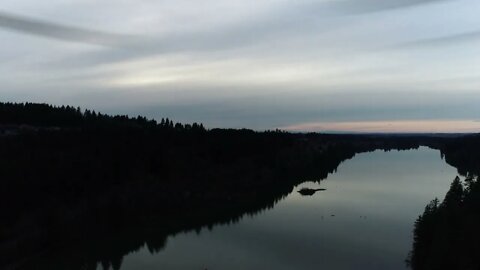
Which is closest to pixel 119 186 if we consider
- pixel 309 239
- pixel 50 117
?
pixel 309 239

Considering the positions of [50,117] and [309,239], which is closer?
[309,239]

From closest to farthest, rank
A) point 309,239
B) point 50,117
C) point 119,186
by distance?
point 309,239, point 119,186, point 50,117

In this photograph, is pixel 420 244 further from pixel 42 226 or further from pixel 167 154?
pixel 167 154

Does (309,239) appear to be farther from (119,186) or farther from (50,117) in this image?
(50,117)

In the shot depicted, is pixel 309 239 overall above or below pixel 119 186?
below

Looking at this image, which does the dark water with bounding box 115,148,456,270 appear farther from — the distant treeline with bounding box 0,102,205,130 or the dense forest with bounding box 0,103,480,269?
the distant treeline with bounding box 0,102,205,130

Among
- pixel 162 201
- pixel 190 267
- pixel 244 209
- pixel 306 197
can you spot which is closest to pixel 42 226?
pixel 190 267

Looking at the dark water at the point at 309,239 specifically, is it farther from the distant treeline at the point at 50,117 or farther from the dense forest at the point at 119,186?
→ the distant treeline at the point at 50,117
